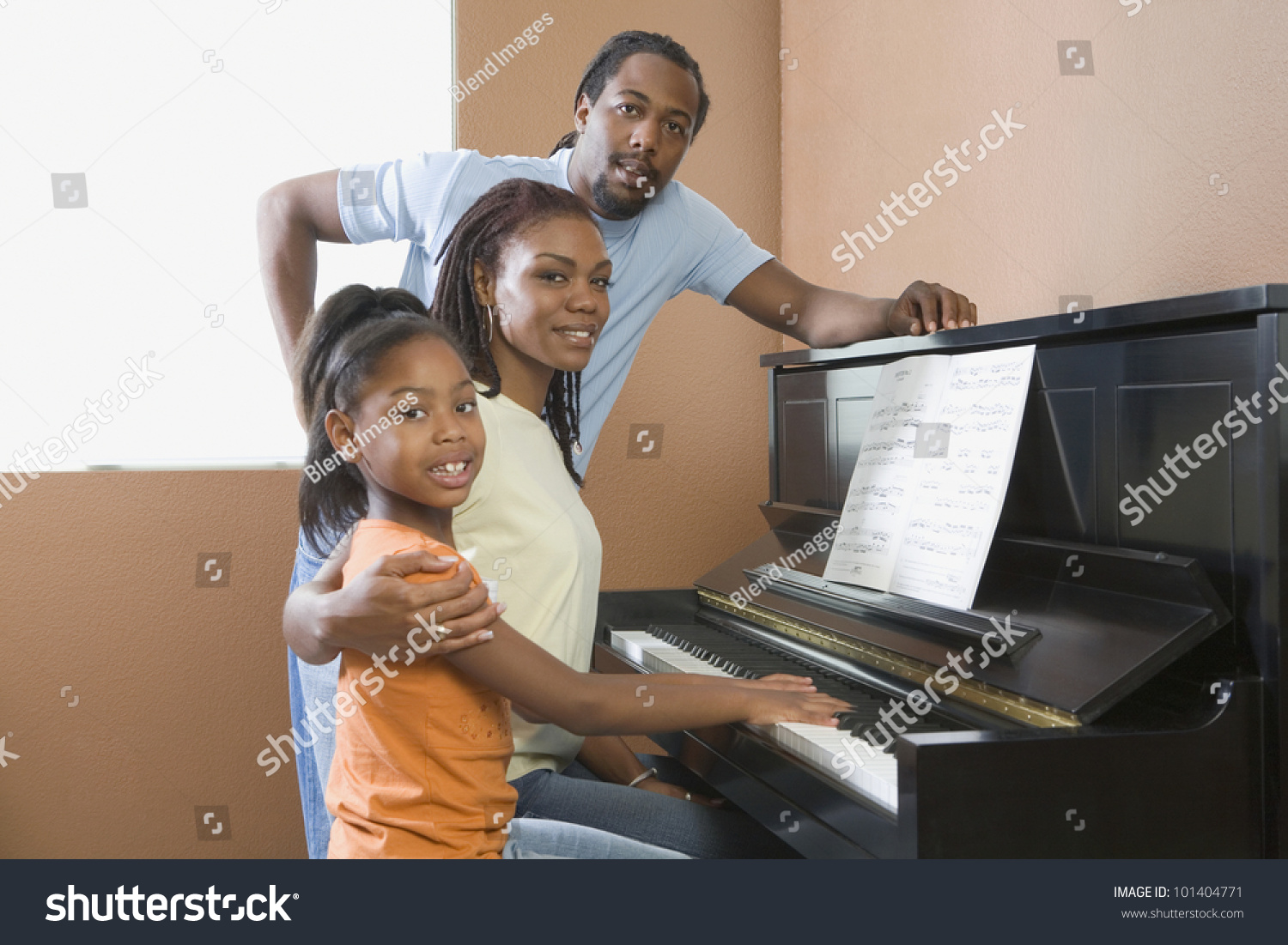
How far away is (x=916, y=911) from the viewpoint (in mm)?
1162

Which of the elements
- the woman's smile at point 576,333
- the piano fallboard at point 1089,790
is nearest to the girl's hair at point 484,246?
the woman's smile at point 576,333

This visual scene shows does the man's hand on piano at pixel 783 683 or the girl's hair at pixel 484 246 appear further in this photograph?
the girl's hair at pixel 484 246

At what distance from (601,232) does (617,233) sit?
8.8 inches

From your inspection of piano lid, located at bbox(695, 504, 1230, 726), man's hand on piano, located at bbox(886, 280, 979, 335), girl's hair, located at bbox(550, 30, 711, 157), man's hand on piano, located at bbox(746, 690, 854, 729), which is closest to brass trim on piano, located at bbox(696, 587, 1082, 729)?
piano lid, located at bbox(695, 504, 1230, 726)

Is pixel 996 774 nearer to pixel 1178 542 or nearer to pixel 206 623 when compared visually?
pixel 1178 542

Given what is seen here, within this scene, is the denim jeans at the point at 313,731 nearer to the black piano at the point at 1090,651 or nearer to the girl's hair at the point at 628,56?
the black piano at the point at 1090,651

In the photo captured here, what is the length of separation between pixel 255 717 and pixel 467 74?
6.23ft

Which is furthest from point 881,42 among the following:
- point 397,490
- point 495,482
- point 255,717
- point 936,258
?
point 255,717

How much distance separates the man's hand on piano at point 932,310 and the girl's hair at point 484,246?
0.58 m

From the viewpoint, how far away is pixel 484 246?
5.48 ft

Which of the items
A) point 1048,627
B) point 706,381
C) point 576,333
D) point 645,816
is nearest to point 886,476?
point 1048,627

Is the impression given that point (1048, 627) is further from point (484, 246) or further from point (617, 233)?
point (617, 233)

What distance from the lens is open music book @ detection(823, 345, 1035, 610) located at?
57.1 inches

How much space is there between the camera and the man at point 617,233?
5.97 feet
